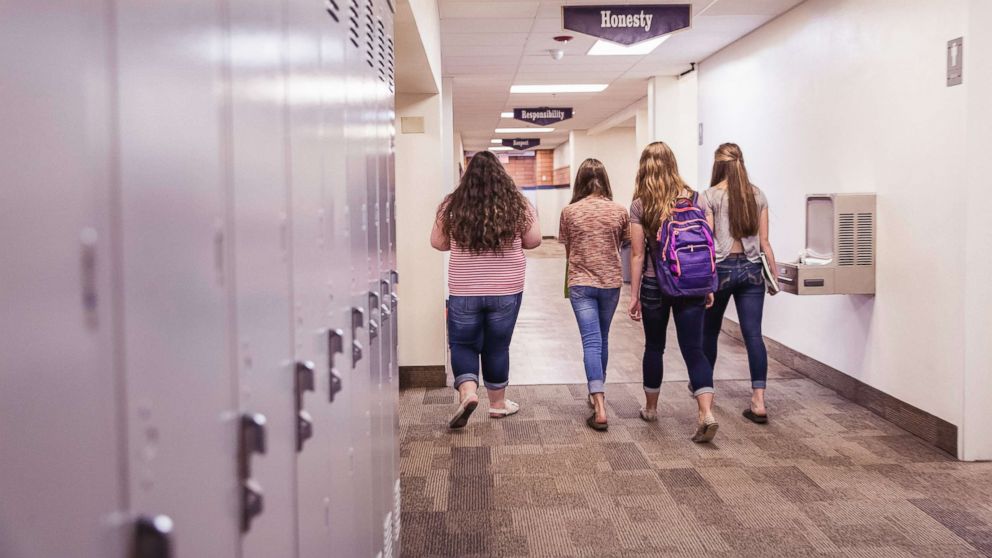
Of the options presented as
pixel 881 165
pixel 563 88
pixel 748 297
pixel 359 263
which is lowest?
pixel 748 297

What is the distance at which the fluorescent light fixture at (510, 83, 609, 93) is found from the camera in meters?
10.3

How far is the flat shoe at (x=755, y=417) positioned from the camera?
4.70 meters

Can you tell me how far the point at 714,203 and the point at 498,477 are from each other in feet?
6.48

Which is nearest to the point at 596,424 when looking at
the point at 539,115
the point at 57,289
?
the point at 57,289

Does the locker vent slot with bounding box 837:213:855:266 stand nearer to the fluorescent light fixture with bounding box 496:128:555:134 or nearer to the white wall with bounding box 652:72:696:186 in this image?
the white wall with bounding box 652:72:696:186

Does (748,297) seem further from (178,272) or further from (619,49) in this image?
(178,272)

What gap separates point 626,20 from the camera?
573 cm

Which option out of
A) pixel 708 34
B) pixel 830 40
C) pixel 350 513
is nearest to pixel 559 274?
pixel 708 34

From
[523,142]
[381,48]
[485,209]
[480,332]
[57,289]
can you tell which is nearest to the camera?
[57,289]

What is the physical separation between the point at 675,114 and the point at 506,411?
5608 millimetres

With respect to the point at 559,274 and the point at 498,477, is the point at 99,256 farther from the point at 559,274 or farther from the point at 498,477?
the point at 559,274

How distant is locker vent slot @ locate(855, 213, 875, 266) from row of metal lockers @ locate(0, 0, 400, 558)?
3.97m

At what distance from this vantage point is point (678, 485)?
146 inches

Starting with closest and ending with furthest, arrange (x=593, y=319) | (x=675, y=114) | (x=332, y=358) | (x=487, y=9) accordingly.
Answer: (x=332, y=358)
(x=593, y=319)
(x=487, y=9)
(x=675, y=114)
